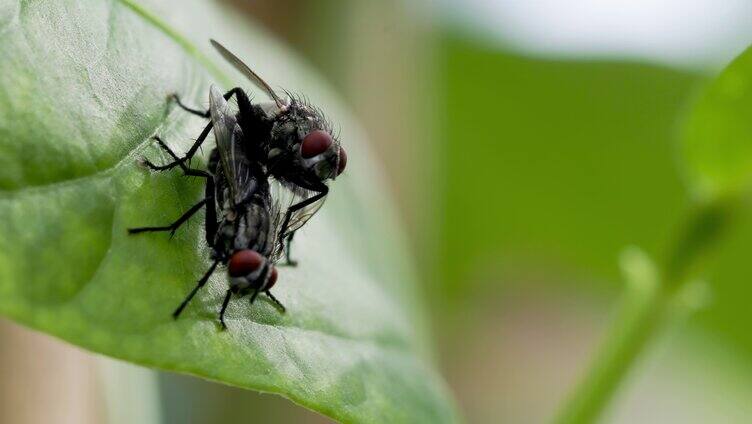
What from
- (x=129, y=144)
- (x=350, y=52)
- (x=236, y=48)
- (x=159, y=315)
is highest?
(x=350, y=52)

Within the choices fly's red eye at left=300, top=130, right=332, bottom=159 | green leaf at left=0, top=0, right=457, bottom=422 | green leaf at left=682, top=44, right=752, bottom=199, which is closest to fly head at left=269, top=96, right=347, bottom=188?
fly's red eye at left=300, top=130, right=332, bottom=159

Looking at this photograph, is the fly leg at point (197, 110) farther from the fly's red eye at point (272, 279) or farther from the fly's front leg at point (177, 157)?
the fly's red eye at point (272, 279)

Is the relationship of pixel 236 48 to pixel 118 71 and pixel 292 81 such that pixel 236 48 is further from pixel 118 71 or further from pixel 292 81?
pixel 118 71

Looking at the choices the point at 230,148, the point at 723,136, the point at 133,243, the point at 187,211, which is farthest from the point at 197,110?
the point at 723,136

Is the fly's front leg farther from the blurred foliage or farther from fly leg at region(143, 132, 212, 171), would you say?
the blurred foliage

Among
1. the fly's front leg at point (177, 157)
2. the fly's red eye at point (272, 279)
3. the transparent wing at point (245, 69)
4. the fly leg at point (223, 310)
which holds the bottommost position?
the fly leg at point (223, 310)

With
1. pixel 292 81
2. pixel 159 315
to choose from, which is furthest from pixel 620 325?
pixel 159 315

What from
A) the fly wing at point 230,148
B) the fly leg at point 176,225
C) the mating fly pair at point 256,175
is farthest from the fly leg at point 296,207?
the fly leg at point 176,225

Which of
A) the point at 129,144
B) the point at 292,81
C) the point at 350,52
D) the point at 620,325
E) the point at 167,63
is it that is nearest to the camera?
the point at 129,144
